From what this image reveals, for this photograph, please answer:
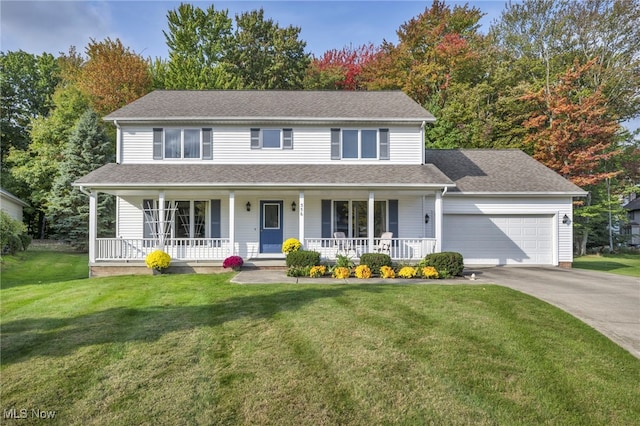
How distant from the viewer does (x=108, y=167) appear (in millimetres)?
13656

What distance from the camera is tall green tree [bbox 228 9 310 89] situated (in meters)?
30.8

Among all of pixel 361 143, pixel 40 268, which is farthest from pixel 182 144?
pixel 40 268

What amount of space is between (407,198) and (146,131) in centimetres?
1111

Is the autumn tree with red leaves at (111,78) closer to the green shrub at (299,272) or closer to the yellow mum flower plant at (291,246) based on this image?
the yellow mum flower plant at (291,246)

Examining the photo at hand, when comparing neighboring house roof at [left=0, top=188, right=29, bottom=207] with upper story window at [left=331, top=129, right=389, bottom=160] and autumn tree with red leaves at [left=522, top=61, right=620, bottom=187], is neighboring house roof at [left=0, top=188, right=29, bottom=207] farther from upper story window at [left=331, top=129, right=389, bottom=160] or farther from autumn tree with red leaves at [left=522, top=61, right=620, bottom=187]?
autumn tree with red leaves at [left=522, top=61, right=620, bottom=187]

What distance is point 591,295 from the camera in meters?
8.17

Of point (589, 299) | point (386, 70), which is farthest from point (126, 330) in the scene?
point (386, 70)

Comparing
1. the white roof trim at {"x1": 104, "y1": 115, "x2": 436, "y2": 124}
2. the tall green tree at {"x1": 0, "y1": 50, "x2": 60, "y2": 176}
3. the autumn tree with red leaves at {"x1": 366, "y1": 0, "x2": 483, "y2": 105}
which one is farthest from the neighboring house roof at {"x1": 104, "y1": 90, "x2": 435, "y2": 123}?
the tall green tree at {"x1": 0, "y1": 50, "x2": 60, "y2": 176}

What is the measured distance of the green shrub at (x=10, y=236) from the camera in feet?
52.4

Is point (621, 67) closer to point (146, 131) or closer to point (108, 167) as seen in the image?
point (146, 131)

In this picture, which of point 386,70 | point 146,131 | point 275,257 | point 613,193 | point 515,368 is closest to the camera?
point 515,368

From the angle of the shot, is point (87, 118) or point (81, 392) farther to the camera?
point (87, 118)

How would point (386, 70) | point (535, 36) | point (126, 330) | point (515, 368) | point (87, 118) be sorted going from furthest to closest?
point (386, 70)
point (535, 36)
point (87, 118)
point (126, 330)
point (515, 368)

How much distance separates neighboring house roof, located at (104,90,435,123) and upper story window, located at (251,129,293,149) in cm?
58
